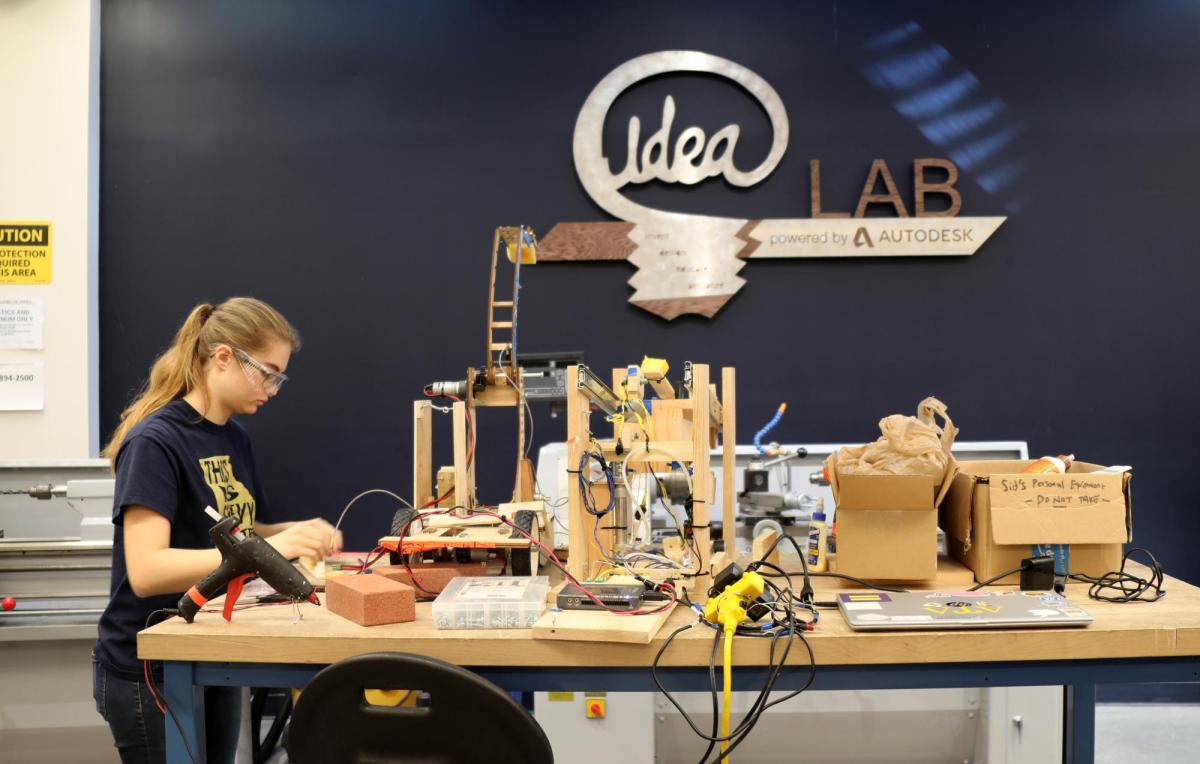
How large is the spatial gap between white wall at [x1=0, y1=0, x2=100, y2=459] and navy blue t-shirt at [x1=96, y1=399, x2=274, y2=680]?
1.60 metres

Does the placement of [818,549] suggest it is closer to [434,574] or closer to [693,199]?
[434,574]

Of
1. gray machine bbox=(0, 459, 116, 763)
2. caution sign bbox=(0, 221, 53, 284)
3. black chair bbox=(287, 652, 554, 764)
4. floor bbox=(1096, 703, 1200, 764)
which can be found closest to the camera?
black chair bbox=(287, 652, 554, 764)

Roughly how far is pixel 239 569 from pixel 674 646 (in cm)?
68

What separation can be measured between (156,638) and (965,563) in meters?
1.44

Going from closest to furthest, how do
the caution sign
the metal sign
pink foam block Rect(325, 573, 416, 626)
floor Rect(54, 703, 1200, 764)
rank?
1. pink foam block Rect(325, 573, 416, 626)
2. floor Rect(54, 703, 1200, 764)
3. the caution sign
4. the metal sign

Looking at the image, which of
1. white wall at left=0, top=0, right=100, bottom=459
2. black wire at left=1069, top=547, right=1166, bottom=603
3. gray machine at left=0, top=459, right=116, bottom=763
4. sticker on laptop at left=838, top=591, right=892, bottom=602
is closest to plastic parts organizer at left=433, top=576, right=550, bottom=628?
sticker on laptop at left=838, top=591, right=892, bottom=602

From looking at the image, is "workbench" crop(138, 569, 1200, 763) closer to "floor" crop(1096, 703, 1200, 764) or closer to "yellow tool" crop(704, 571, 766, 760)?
"yellow tool" crop(704, 571, 766, 760)

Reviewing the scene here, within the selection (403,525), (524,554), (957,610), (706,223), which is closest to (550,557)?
(524,554)

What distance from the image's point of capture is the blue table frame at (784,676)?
1257 millimetres

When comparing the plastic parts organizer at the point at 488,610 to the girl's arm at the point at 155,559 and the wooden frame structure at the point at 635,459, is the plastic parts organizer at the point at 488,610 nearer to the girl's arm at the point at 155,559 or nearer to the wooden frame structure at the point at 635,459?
the wooden frame structure at the point at 635,459

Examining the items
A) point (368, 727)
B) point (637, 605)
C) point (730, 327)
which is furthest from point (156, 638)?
point (730, 327)

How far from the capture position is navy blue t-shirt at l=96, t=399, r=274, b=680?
1504 mm

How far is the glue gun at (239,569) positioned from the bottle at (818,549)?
3.13 feet

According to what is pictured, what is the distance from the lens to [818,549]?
1.69m
